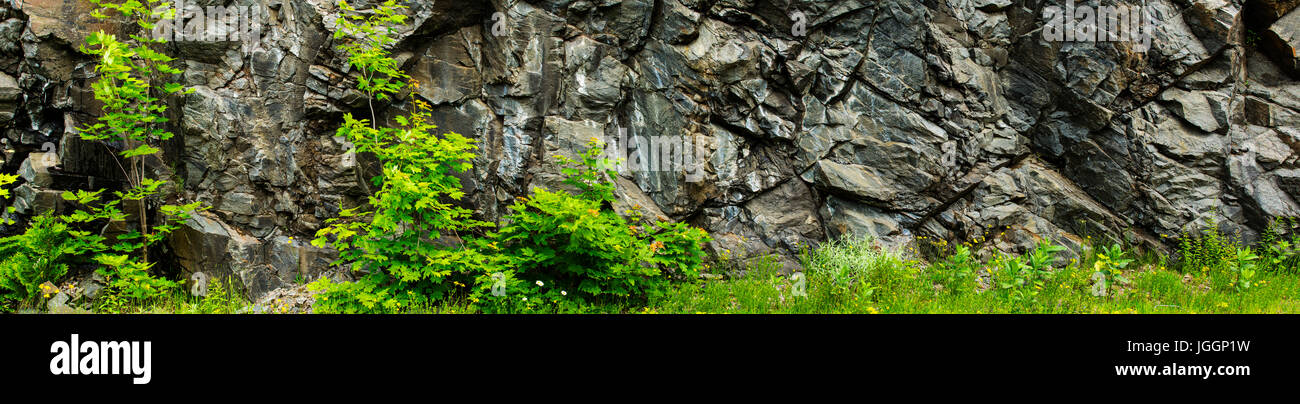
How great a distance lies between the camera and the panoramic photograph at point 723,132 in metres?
7.84

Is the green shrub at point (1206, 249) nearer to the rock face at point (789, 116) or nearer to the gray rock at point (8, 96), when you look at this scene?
the rock face at point (789, 116)

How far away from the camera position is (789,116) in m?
8.91

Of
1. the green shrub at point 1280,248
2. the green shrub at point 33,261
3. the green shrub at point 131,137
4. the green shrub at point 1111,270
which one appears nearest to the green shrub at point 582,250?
the green shrub at point 131,137

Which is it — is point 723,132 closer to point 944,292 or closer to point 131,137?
point 944,292

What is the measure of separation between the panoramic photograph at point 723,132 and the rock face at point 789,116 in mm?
31

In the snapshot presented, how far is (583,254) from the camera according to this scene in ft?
21.4

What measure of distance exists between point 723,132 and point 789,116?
0.96m

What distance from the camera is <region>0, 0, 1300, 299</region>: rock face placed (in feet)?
26.7

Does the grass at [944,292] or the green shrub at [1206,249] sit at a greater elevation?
the green shrub at [1206,249]

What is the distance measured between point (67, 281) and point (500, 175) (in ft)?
16.8

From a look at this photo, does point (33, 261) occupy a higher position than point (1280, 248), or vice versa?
point (1280, 248)

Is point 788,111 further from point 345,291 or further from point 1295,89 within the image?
point 1295,89

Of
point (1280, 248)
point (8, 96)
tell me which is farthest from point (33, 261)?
point (1280, 248)

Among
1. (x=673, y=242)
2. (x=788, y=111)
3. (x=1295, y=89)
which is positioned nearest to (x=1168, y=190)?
(x=1295, y=89)
